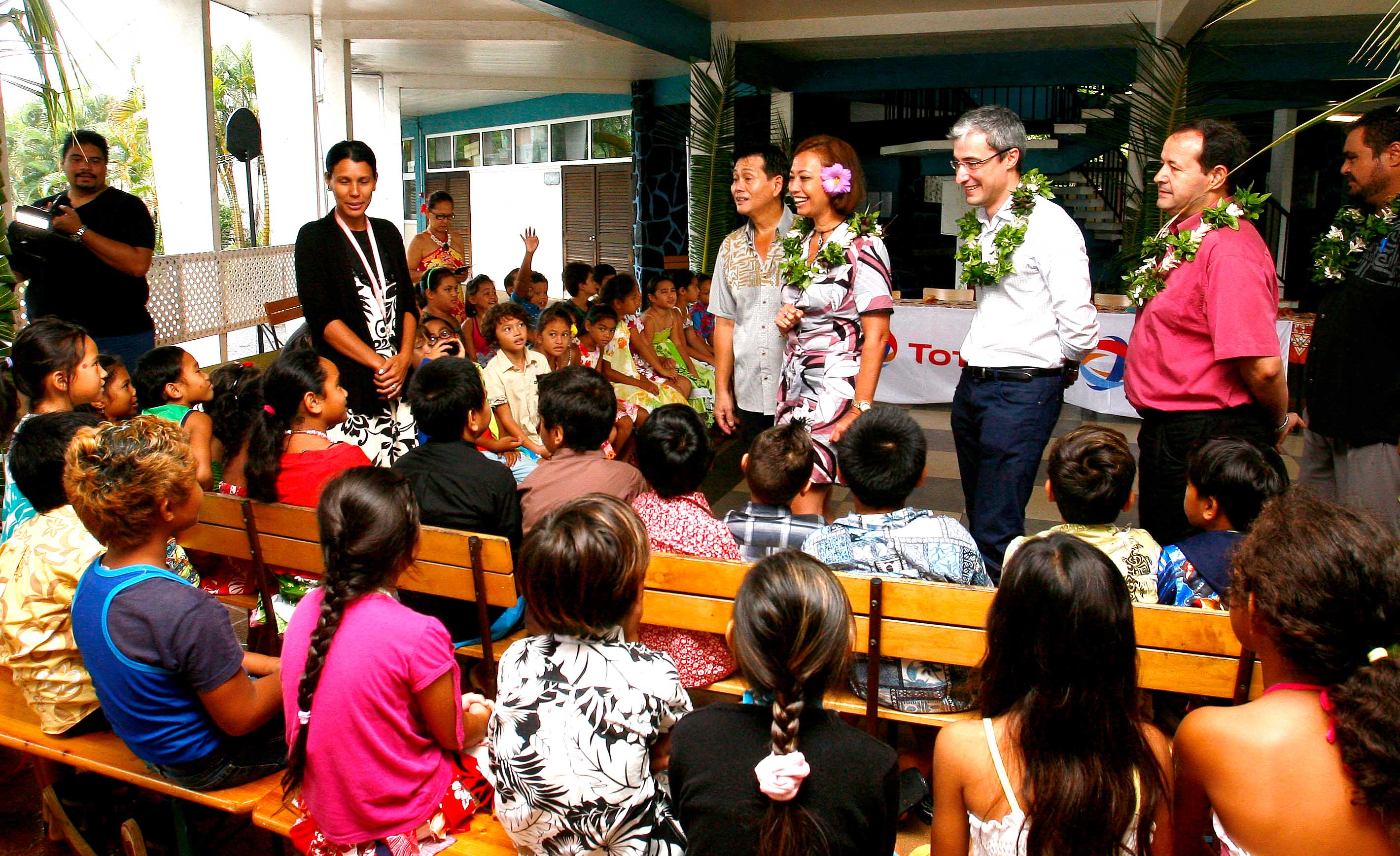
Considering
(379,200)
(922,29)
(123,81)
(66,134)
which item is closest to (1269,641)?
(123,81)

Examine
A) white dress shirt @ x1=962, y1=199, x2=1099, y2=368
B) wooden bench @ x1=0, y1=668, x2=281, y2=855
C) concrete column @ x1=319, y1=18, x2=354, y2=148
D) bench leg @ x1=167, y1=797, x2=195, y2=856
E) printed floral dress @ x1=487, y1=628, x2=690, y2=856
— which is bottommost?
bench leg @ x1=167, y1=797, x2=195, y2=856

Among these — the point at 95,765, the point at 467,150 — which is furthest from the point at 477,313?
the point at 467,150

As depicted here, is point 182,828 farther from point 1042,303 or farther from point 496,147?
point 496,147

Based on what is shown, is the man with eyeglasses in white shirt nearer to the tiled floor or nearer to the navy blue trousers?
the navy blue trousers

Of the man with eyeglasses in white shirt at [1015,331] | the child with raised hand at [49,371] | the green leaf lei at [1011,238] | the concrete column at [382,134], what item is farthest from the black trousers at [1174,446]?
the concrete column at [382,134]

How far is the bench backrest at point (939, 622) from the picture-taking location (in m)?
1.91

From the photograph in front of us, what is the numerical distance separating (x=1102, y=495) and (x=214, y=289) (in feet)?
21.1

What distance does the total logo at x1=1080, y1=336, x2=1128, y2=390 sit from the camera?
6.93 m

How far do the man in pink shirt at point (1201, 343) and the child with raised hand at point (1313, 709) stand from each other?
4.82 feet

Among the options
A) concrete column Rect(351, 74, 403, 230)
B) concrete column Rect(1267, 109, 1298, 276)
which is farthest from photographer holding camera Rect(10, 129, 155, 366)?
concrete column Rect(1267, 109, 1298, 276)

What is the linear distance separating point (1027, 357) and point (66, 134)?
14.4 ft

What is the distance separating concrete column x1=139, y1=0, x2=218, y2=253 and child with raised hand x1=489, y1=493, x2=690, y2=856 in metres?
7.27

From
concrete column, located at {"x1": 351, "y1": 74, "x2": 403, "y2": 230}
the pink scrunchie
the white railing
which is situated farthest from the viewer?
concrete column, located at {"x1": 351, "y1": 74, "x2": 403, "y2": 230}

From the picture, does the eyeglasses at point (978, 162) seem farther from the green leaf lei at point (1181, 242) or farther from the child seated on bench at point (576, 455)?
the child seated on bench at point (576, 455)
